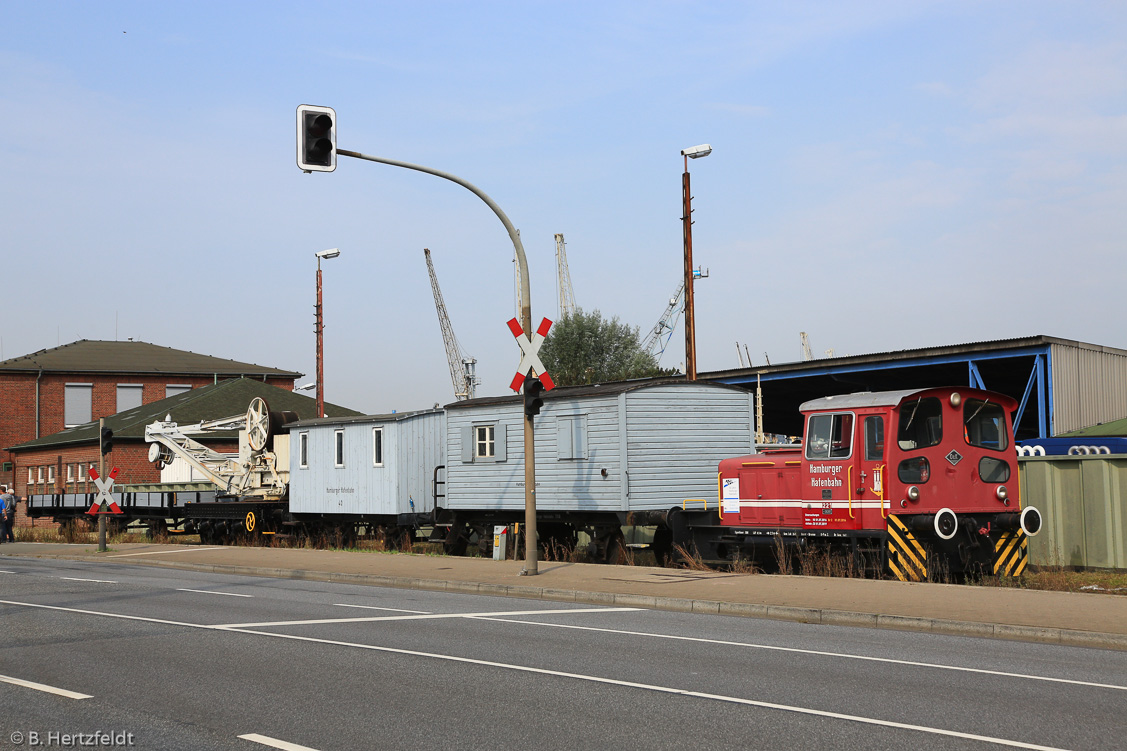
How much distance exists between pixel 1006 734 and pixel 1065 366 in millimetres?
27714

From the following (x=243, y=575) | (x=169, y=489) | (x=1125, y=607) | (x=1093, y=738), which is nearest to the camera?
(x=1093, y=738)

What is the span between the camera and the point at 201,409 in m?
52.8

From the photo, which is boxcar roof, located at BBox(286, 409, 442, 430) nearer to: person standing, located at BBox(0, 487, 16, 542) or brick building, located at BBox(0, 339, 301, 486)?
person standing, located at BBox(0, 487, 16, 542)

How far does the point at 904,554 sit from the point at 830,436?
212cm

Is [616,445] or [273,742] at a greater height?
[616,445]

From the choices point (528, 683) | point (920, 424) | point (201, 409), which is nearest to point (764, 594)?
point (920, 424)

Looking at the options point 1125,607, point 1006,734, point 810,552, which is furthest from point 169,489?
point 1006,734

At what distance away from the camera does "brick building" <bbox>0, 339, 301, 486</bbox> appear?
6397 cm

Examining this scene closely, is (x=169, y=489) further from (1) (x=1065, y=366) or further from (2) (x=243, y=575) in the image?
(1) (x=1065, y=366)

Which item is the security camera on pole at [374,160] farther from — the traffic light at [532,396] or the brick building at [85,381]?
the brick building at [85,381]

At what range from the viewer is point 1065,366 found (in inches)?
1241

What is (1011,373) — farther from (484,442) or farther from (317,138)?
(317,138)

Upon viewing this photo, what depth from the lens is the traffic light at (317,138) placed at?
15195 mm

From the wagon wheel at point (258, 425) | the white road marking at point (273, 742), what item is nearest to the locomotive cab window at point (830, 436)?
the white road marking at point (273, 742)
